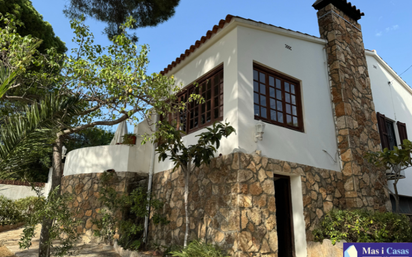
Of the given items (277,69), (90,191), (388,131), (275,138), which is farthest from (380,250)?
(388,131)

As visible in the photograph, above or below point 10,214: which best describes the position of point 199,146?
above

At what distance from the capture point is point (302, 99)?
296 inches

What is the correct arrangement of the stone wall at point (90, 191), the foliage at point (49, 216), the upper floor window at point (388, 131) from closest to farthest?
the foliage at point (49, 216), the stone wall at point (90, 191), the upper floor window at point (388, 131)

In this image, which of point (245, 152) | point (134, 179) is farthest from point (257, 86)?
Answer: point (134, 179)

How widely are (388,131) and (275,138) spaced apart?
19.9 feet

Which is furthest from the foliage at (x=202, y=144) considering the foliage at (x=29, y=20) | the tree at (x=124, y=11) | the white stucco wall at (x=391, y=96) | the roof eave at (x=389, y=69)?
the roof eave at (x=389, y=69)

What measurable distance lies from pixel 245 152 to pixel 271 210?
4.35 ft

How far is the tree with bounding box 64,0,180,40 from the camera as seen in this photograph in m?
9.29

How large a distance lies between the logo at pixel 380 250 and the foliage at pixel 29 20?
11.6 m

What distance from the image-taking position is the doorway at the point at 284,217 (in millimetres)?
6496

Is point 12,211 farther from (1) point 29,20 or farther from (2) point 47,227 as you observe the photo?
(1) point 29,20

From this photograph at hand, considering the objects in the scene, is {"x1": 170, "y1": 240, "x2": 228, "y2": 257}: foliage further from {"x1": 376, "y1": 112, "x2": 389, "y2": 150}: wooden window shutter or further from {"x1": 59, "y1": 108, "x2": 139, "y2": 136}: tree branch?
→ {"x1": 376, "y1": 112, "x2": 389, "y2": 150}: wooden window shutter

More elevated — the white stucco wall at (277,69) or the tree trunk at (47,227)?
the white stucco wall at (277,69)

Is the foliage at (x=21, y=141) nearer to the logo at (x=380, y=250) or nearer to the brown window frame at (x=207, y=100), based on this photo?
the brown window frame at (x=207, y=100)
